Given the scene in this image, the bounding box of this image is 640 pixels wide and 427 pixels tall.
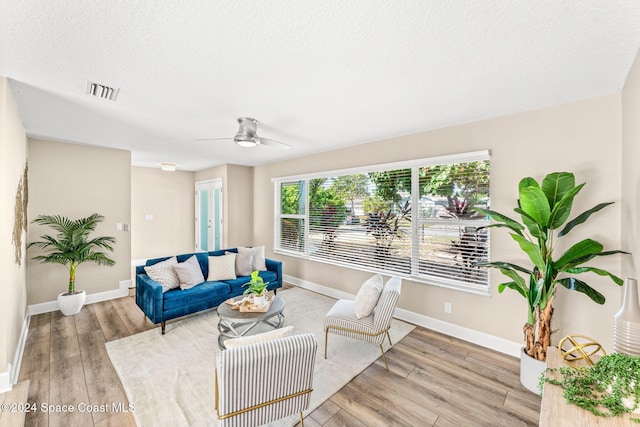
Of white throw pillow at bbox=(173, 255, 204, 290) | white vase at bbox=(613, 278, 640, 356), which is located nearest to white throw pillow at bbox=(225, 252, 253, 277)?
white throw pillow at bbox=(173, 255, 204, 290)

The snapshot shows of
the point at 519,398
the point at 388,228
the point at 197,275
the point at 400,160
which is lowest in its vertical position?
the point at 519,398

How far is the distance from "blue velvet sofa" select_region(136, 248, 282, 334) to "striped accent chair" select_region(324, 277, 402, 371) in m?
1.74

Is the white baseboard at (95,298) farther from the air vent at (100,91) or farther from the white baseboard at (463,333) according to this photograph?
→ the white baseboard at (463,333)

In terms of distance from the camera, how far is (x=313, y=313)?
3.83m

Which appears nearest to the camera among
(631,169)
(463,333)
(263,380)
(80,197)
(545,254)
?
(263,380)

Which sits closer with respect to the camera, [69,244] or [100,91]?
[100,91]

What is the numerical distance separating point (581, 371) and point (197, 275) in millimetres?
3864

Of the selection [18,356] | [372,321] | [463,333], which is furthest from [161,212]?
[463,333]

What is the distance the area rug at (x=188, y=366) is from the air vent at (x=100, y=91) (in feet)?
8.40

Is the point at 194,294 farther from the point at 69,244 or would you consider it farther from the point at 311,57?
the point at 311,57

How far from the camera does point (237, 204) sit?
6004 mm

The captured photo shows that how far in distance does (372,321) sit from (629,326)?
1719 millimetres

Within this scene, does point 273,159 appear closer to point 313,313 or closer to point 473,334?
point 313,313

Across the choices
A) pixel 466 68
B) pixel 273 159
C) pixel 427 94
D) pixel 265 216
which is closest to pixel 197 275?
pixel 265 216
